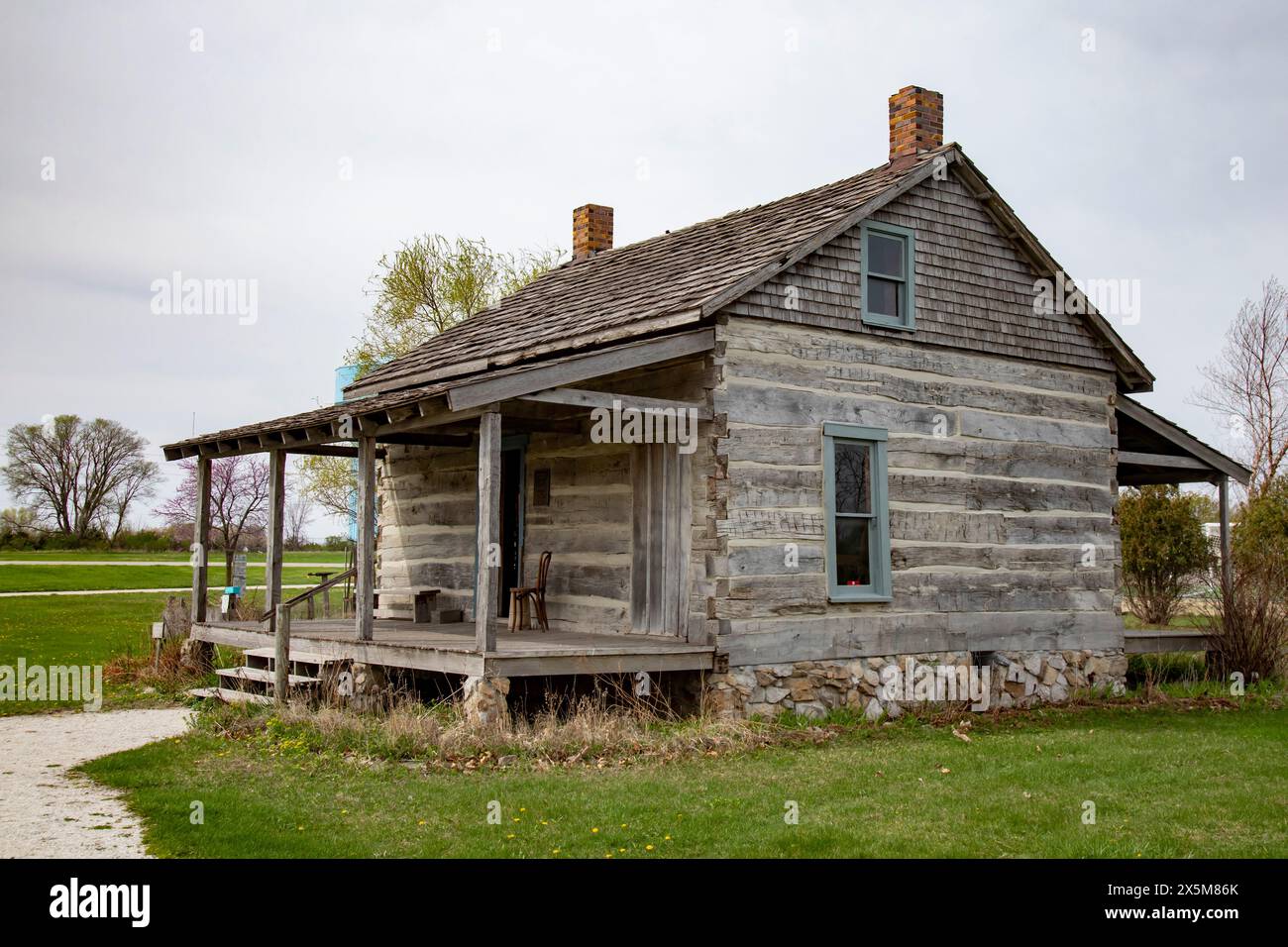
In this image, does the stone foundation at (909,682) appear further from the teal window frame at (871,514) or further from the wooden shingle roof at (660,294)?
the wooden shingle roof at (660,294)

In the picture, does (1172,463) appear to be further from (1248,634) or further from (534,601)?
(534,601)

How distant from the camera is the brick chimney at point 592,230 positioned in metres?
21.2

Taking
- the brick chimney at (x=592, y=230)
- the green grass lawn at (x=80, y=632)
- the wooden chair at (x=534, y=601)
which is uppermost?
the brick chimney at (x=592, y=230)

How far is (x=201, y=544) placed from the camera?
17297 millimetres

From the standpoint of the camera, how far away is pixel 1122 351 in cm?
1669

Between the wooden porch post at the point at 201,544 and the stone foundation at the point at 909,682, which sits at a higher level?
the wooden porch post at the point at 201,544

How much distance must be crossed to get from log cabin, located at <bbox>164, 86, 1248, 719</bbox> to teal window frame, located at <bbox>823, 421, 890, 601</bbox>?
37 millimetres

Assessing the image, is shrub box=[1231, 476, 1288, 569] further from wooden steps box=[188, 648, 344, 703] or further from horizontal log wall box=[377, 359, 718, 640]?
wooden steps box=[188, 648, 344, 703]

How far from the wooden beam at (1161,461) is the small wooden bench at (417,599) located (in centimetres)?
975

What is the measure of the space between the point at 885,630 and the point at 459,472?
637 cm

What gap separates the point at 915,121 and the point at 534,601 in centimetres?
788

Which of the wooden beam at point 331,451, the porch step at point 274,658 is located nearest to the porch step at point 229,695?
the porch step at point 274,658

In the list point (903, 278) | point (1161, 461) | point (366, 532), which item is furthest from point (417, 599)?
point (1161, 461)

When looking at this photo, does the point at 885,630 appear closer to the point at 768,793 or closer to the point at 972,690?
the point at 972,690
